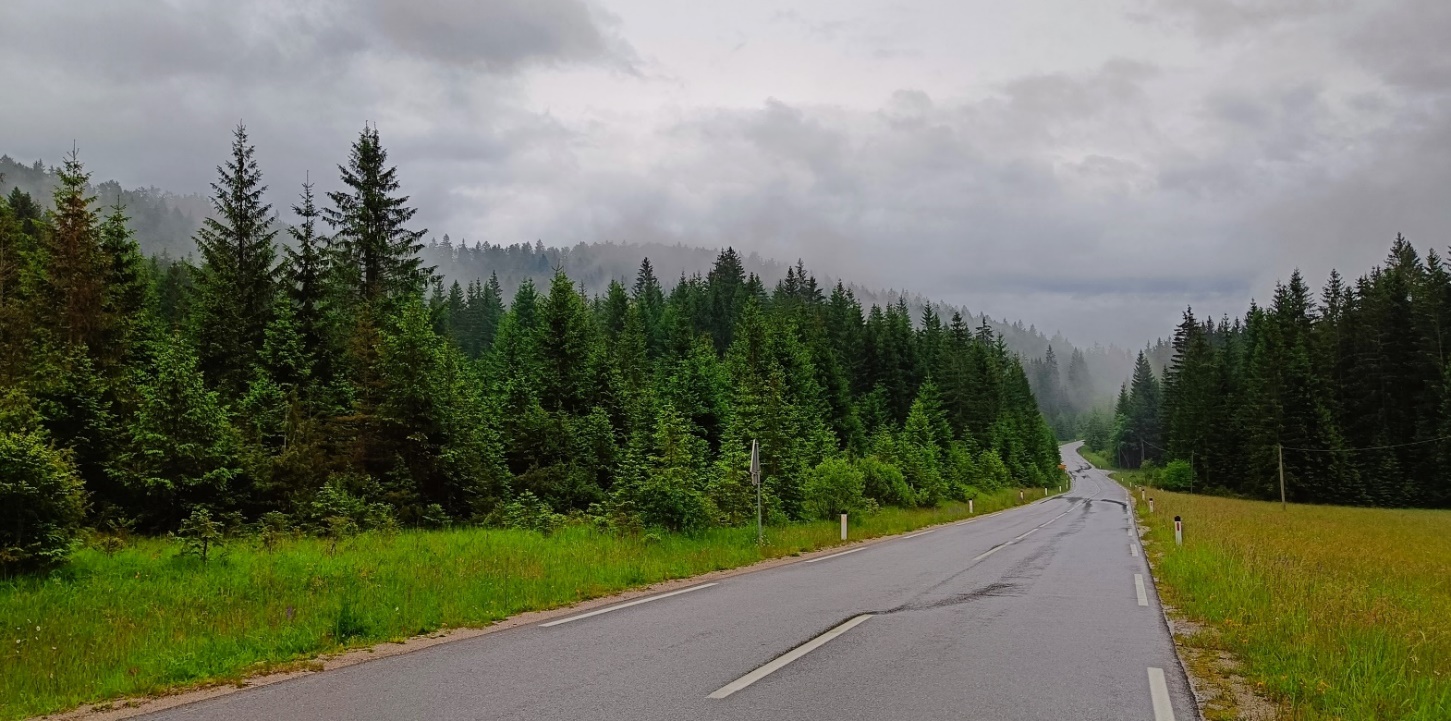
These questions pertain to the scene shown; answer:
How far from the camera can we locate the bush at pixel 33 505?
406 inches

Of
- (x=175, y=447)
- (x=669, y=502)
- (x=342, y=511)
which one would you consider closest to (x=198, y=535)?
(x=175, y=447)

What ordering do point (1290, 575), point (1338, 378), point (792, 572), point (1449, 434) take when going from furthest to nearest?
1. point (1338, 378)
2. point (1449, 434)
3. point (792, 572)
4. point (1290, 575)

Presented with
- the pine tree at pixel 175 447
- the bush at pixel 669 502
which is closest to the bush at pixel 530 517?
the bush at pixel 669 502

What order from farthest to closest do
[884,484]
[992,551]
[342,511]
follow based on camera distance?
1. [884,484]
2. [342,511]
3. [992,551]

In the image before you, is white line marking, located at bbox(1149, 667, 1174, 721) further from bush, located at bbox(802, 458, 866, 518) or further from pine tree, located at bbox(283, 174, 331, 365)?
pine tree, located at bbox(283, 174, 331, 365)

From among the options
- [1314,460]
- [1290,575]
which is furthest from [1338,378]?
[1290,575]

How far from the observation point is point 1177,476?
8762 centimetres

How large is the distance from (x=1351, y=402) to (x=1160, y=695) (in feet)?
271

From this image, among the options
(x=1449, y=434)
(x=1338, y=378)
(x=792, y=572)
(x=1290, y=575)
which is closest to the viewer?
(x=1290, y=575)

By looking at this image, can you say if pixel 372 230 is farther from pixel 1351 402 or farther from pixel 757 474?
pixel 1351 402

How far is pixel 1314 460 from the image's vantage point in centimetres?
6500

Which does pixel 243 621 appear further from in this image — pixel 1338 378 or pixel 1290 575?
pixel 1338 378

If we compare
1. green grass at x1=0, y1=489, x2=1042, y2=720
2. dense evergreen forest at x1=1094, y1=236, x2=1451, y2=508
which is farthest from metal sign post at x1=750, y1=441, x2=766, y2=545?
dense evergreen forest at x1=1094, y1=236, x2=1451, y2=508

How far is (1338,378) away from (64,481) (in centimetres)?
9137
